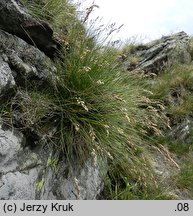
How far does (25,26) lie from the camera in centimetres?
438

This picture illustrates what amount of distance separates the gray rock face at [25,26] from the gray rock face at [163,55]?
12.0 ft

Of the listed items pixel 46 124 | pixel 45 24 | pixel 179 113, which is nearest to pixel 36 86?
pixel 46 124

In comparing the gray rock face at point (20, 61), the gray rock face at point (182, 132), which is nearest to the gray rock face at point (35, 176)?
the gray rock face at point (20, 61)

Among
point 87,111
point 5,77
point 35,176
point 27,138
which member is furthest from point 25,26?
point 35,176

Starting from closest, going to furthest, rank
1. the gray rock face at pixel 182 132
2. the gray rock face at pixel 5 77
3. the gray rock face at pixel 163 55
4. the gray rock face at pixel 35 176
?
the gray rock face at pixel 35 176 → the gray rock face at pixel 5 77 → the gray rock face at pixel 182 132 → the gray rock face at pixel 163 55

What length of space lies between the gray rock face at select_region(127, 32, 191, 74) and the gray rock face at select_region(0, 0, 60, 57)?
3.67 meters

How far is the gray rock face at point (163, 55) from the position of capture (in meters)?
8.33

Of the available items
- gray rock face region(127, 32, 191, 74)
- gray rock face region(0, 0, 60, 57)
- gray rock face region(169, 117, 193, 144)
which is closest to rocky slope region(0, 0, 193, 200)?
gray rock face region(0, 0, 60, 57)

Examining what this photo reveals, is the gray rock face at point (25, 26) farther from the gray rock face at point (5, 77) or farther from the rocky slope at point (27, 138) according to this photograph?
the gray rock face at point (5, 77)

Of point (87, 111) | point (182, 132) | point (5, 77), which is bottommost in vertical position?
point (87, 111)

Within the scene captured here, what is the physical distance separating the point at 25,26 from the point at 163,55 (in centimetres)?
471

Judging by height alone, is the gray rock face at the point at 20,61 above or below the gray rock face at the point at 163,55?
below

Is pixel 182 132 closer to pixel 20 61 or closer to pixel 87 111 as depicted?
pixel 87 111

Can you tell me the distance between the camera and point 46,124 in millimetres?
4191
